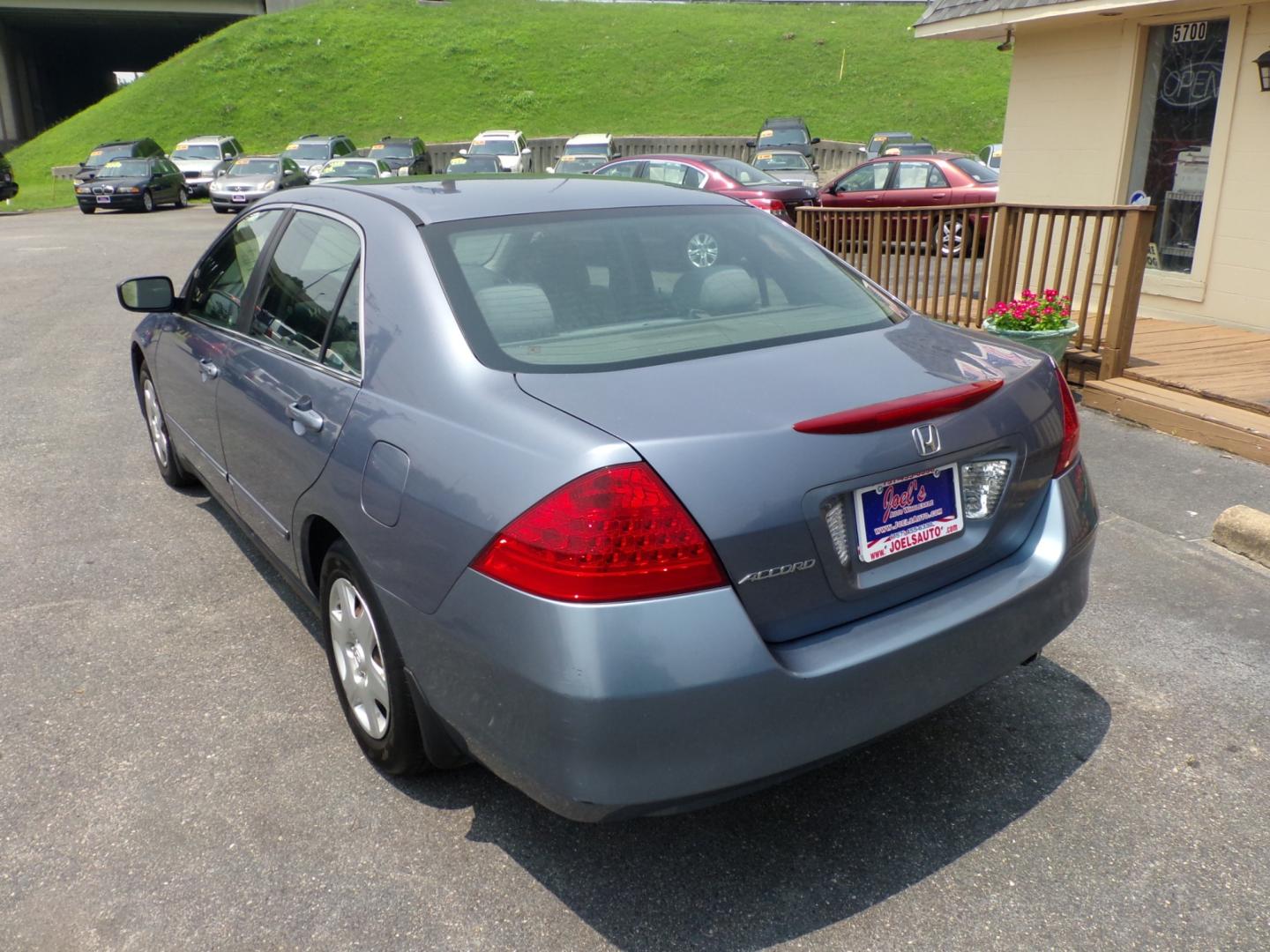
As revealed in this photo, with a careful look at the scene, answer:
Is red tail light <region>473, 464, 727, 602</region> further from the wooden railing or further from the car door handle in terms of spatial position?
the wooden railing

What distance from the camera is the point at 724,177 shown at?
54.4ft

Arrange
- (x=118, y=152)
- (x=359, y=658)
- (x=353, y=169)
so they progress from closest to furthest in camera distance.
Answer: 1. (x=359, y=658)
2. (x=353, y=169)
3. (x=118, y=152)

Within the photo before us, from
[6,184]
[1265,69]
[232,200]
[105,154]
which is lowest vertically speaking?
[232,200]

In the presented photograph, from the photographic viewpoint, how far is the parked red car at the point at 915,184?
16.0m

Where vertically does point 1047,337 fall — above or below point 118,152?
below

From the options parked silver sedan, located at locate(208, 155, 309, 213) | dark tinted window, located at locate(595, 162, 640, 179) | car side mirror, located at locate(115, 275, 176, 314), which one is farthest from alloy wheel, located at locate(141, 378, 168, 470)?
parked silver sedan, located at locate(208, 155, 309, 213)

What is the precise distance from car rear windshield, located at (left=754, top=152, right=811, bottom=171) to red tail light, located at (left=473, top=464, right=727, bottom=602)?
21.8m

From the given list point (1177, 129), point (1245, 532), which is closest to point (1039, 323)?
point (1245, 532)

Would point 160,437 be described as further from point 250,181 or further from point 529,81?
point 529,81

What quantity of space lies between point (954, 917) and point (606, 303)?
1.85 metres

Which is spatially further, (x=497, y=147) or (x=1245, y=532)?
(x=497, y=147)

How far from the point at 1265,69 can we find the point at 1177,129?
1.06 meters

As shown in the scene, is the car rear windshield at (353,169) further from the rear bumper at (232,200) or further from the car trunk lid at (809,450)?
the car trunk lid at (809,450)

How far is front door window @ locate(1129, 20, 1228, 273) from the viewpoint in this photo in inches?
358
